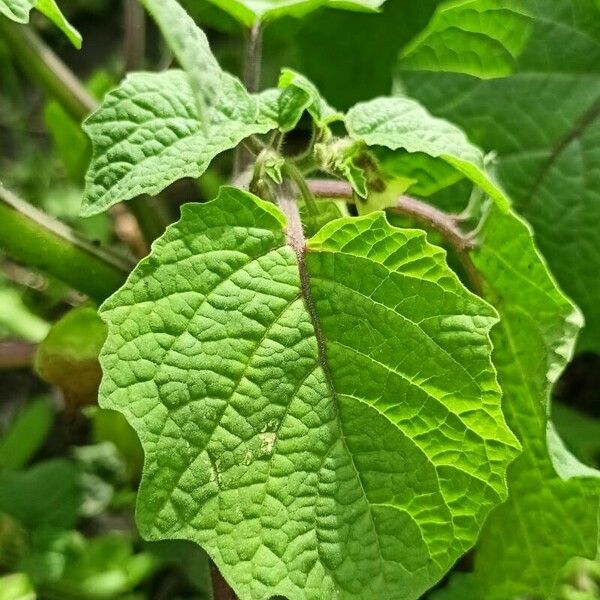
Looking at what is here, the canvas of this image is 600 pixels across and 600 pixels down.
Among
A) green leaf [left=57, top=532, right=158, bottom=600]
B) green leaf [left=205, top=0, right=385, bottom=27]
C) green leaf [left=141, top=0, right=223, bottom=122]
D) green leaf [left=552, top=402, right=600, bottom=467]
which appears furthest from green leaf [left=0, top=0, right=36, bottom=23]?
green leaf [left=552, top=402, right=600, bottom=467]

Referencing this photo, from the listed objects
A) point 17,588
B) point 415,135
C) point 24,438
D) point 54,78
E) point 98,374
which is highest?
point 54,78

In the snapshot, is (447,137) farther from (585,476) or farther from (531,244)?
(585,476)

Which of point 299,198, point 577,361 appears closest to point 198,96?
point 299,198

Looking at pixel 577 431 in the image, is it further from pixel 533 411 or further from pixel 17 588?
pixel 17 588

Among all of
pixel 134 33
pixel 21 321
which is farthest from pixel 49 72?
pixel 21 321

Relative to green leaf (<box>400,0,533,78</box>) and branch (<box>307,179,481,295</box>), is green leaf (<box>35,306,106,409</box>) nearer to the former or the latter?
branch (<box>307,179,481,295</box>)
